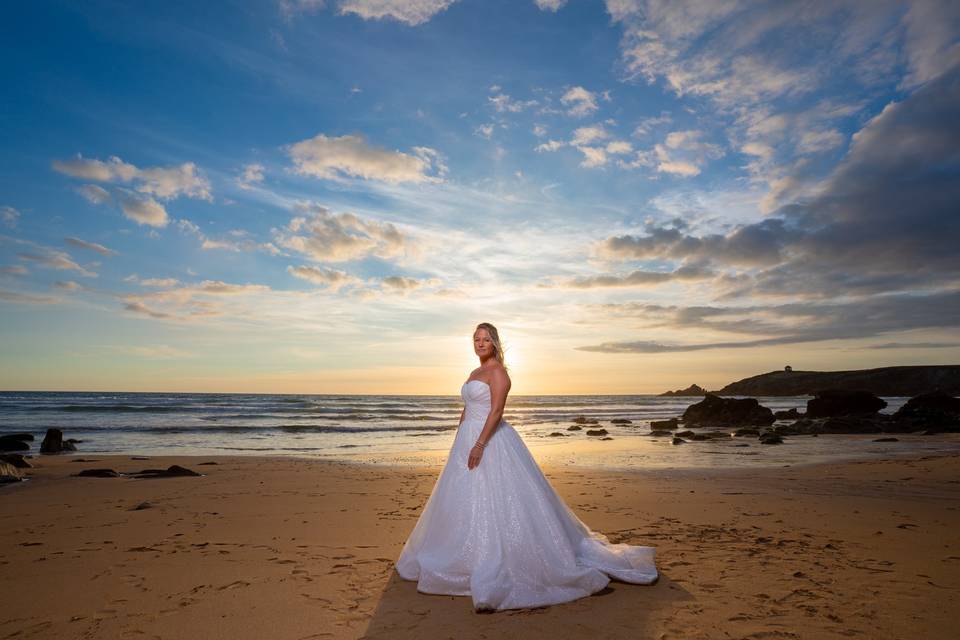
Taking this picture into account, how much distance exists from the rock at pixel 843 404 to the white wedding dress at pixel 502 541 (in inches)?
1374

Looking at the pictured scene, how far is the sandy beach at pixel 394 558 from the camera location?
4234 mm

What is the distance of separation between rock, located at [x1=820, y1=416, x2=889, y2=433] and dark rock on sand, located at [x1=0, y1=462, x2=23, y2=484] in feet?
98.8

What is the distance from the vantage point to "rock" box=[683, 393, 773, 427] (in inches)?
1307

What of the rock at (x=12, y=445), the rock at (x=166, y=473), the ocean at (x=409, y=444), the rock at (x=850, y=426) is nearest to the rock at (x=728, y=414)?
the ocean at (x=409, y=444)

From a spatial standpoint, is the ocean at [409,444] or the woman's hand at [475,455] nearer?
the woman's hand at [475,455]

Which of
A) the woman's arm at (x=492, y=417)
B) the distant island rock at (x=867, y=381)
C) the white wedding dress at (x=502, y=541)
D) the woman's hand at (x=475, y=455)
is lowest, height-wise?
the white wedding dress at (x=502, y=541)

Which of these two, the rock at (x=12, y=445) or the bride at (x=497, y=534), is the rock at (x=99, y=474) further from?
the bride at (x=497, y=534)

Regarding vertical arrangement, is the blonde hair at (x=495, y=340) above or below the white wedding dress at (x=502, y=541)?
above

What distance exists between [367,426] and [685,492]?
26661 mm

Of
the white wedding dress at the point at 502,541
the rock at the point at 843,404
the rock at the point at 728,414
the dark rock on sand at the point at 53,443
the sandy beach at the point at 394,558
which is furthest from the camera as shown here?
the rock at the point at 843,404

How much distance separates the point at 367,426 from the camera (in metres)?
34.5

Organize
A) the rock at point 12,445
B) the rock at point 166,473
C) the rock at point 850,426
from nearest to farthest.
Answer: the rock at point 166,473, the rock at point 12,445, the rock at point 850,426

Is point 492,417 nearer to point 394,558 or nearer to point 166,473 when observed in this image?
point 394,558

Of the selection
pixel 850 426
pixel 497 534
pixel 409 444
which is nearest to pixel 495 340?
pixel 497 534
